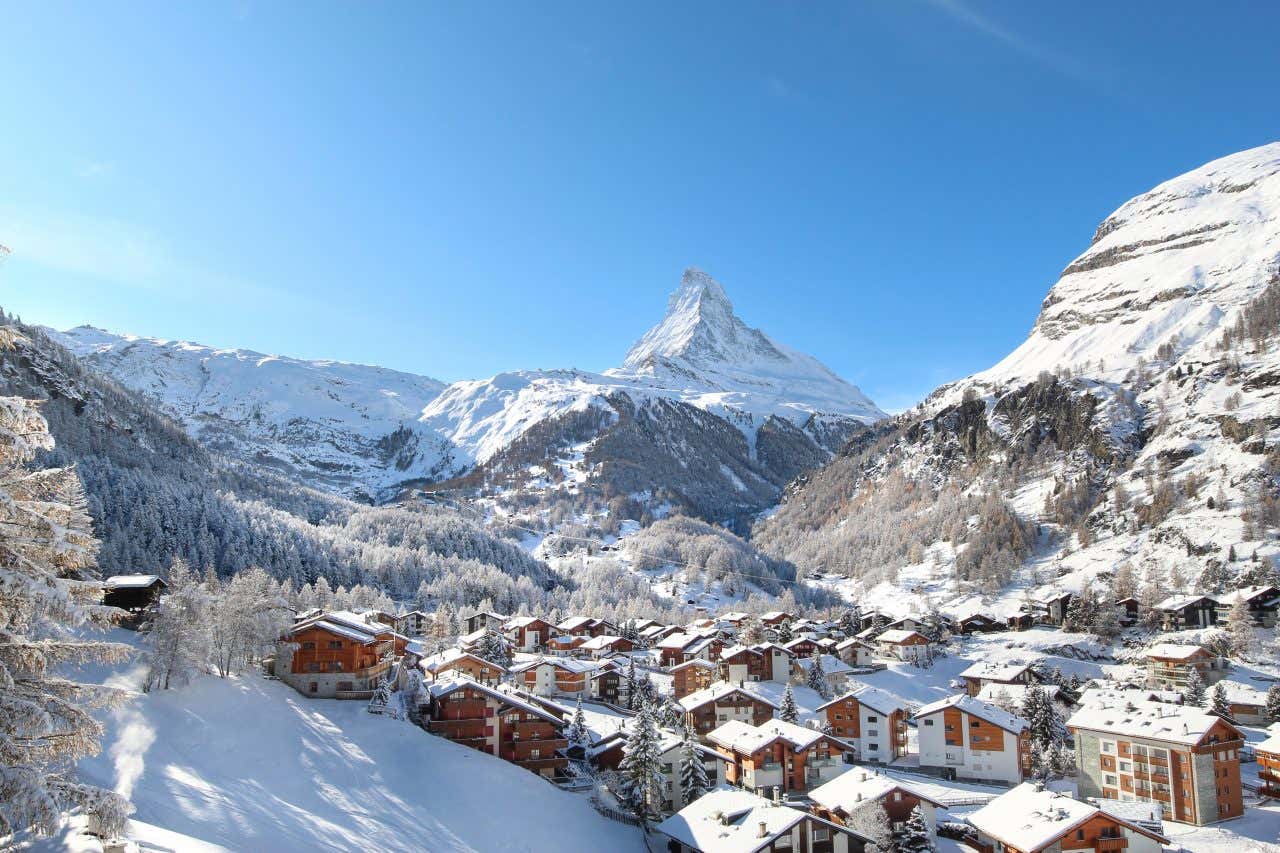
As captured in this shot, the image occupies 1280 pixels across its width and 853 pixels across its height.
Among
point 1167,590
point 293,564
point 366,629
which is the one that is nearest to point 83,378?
point 293,564

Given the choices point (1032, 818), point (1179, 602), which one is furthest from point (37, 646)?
point (1179, 602)

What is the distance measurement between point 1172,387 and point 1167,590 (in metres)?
77.1

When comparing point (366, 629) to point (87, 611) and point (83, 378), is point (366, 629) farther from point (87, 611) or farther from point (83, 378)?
point (83, 378)

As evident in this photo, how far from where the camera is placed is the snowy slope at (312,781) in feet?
101

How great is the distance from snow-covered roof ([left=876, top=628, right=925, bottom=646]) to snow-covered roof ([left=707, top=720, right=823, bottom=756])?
4683 centimetres

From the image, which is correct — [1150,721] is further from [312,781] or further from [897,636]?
[312,781]

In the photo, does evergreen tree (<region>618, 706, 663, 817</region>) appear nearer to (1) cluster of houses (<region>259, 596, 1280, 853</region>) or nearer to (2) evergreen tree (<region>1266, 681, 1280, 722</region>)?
(1) cluster of houses (<region>259, 596, 1280, 853</region>)

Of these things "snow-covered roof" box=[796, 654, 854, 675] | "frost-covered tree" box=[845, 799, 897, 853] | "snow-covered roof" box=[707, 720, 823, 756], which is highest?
"snow-covered roof" box=[707, 720, 823, 756]

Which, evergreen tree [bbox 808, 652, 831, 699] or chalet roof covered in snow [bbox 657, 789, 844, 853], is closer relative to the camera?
chalet roof covered in snow [bbox 657, 789, 844, 853]

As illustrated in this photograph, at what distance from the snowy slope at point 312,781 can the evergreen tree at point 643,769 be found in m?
2.19

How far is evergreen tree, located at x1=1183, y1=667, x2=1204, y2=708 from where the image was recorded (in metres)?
70.9

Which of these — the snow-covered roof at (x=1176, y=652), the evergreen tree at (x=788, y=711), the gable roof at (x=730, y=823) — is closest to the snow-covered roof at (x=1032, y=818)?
the gable roof at (x=730, y=823)

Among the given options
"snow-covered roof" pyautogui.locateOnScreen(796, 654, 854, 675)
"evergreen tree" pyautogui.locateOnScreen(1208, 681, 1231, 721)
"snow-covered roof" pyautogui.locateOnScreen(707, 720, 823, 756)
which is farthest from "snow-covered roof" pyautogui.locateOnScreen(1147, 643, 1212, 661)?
"snow-covered roof" pyautogui.locateOnScreen(707, 720, 823, 756)

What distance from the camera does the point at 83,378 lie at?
570 ft
